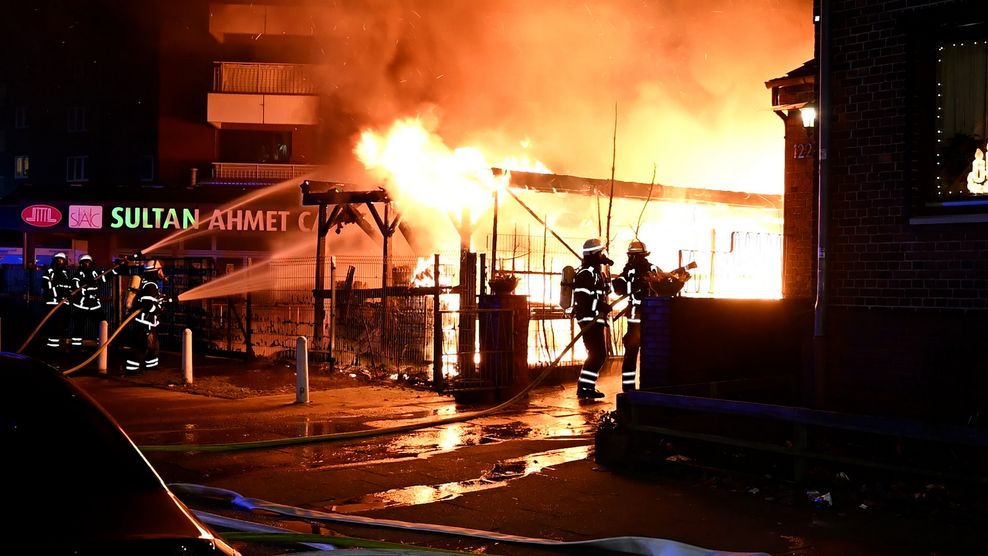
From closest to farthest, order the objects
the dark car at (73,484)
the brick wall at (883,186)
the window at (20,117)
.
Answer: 1. the dark car at (73,484)
2. the brick wall at (883,186)
3. the window at (20,117)

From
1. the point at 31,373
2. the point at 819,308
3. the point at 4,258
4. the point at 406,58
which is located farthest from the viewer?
the point at 4,258

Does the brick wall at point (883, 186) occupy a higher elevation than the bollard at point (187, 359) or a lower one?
higher

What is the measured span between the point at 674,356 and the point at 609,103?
832 inches

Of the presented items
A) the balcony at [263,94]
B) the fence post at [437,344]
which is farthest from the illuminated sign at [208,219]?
the fence post at [437,344]

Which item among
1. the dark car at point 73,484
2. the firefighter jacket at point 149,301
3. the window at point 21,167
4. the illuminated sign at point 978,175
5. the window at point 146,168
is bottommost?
the dark car at point 73,484

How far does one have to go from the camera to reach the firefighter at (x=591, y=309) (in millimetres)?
12539

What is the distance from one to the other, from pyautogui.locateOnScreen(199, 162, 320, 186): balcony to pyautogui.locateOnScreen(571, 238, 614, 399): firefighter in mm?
27460

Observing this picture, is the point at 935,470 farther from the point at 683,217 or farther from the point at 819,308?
the point at 683,217

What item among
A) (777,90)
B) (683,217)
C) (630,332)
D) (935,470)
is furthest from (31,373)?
(683,217)

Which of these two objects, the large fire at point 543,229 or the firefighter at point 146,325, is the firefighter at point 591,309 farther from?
the firefighter at point 146,325

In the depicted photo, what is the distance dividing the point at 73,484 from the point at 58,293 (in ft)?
59.4

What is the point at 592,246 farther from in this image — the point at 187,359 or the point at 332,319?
the point at 187,359

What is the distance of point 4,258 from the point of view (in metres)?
44.1

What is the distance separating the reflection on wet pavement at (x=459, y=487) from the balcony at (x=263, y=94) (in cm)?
3151
